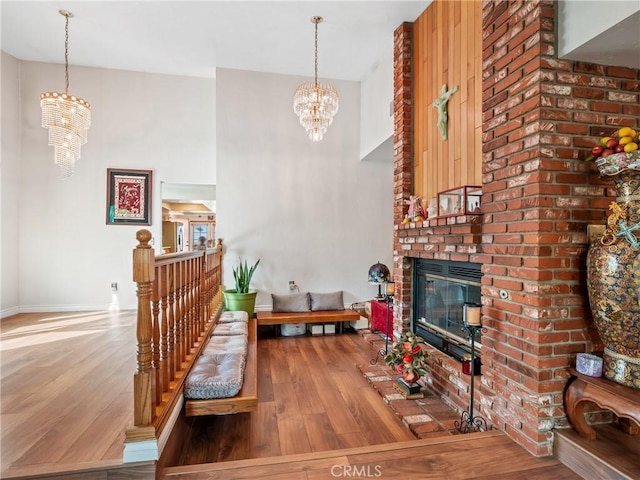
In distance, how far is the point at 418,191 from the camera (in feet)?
11.0

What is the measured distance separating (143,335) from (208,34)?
3.80m

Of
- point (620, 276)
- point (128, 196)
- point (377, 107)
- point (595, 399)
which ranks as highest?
point (377, 107)

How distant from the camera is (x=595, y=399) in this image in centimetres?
164

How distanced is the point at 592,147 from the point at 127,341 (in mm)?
4186

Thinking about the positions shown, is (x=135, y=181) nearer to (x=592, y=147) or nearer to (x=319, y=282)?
(x=319, y=282)

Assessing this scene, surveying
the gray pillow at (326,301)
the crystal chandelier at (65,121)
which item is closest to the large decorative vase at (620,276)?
the gray pillow at (326,301)

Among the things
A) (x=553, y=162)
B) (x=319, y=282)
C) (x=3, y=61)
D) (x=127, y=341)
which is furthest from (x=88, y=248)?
(x=553, y=162)

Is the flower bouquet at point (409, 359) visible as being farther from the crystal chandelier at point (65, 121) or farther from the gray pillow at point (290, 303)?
the crystal chandelier at point (65, 121)

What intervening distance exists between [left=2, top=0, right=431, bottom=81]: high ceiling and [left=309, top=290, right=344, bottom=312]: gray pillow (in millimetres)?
3400

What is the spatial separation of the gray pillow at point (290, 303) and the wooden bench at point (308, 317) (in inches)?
2.8

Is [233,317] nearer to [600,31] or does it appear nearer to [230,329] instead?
[230,329]

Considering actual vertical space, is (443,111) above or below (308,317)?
above

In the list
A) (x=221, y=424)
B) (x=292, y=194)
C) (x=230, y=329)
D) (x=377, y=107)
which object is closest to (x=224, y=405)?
(x=221, y=424)

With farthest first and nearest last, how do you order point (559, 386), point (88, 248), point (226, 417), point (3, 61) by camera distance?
point (88, 248) → point (3, 61) → point (226, 417) → point (559, 386)
